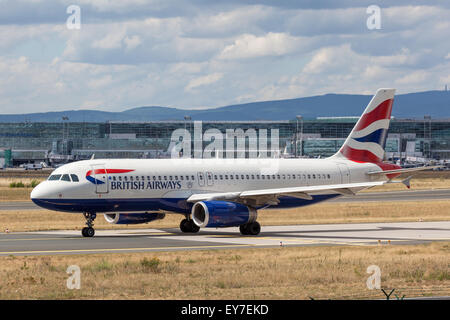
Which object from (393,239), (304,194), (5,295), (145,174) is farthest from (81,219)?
(5,295)

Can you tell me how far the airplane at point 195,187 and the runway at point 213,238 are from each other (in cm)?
118

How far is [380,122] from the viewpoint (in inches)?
2031

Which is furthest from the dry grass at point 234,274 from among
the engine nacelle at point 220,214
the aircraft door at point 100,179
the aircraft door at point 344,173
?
the aircraft door at point 344,173

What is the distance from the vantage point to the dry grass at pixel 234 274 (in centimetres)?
2220

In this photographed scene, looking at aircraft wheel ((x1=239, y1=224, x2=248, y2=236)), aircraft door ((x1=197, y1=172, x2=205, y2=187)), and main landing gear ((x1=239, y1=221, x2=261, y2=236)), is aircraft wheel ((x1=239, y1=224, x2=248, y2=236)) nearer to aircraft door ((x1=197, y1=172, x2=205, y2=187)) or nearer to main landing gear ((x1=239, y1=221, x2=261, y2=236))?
main landing gear ((x1=239, y1=221, x2=261, y2=236))

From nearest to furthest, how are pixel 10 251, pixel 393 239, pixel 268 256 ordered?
pixel 268 256, pixel 10 251, pixel 393 239

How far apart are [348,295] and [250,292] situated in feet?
9.23

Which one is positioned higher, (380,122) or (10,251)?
(380,122)

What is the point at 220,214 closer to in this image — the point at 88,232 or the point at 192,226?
the point at 192,226

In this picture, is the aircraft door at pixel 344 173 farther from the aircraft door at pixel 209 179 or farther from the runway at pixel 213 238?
the aircraft door at pixel 209 179

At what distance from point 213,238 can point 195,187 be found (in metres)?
4.49

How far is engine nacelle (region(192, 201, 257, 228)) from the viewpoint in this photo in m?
40.6
